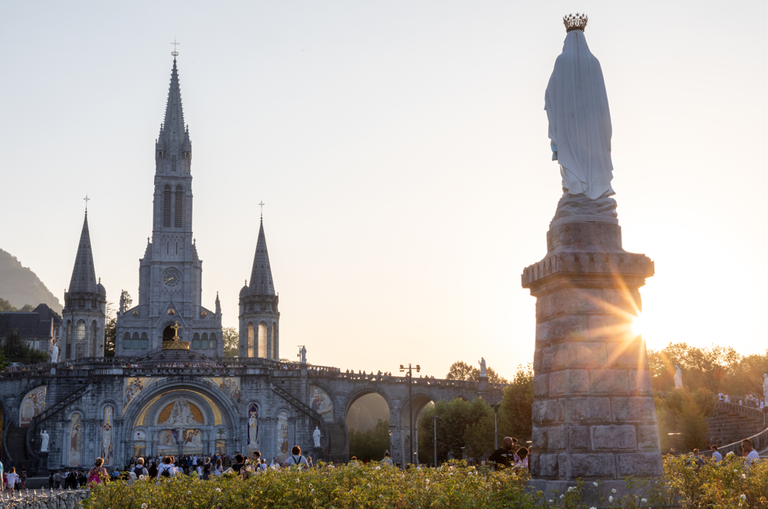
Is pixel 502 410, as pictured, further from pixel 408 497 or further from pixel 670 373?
pixel 408 497

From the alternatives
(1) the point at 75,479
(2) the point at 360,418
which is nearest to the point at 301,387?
(1) the point at 75,479

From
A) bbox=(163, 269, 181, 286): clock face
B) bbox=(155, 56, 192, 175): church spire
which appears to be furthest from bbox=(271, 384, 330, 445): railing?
bbox=(155, 56, 192, 175): church spire

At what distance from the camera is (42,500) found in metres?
19.0

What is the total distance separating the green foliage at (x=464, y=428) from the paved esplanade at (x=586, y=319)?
46963 millimetres

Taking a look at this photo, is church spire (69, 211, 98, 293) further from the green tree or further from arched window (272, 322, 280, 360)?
the green tree

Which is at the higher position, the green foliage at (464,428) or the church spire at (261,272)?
the church spire at (261,272)

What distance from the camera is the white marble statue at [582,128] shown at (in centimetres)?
1201

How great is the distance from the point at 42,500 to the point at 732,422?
4087 cm

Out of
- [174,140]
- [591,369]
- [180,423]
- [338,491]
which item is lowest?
[180,423]

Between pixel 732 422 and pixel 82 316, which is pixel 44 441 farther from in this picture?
pixel 732 422

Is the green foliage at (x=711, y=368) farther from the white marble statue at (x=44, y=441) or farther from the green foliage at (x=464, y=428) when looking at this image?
the white marble statue at (x=44, y=441)

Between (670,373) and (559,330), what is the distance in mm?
74537

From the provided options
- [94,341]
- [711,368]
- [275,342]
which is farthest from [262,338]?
[711,368]

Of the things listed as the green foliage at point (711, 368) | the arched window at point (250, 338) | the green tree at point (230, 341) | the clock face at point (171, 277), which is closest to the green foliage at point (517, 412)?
the green foliage at point (711, 368)
